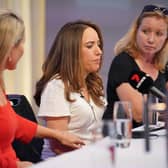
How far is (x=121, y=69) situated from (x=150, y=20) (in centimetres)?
32

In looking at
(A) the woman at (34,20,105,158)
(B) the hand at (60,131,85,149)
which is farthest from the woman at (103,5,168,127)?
(B) the hand at (60,131,85,149)

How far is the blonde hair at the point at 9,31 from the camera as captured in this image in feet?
6.70

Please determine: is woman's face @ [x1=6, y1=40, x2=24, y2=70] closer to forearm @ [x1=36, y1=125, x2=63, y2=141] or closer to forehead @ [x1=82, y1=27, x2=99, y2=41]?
forearm @ [x1=36, y1=125, x2=63, y2=141]

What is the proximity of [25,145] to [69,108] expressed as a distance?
0.33 metres

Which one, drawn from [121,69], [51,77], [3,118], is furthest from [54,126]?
[121,69]

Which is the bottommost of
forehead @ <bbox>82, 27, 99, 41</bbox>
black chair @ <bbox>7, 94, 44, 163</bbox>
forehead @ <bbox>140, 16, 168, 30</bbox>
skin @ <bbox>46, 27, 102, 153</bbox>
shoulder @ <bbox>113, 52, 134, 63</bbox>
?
black chair @ <bbox>7, 94, 44, 163</bbox>

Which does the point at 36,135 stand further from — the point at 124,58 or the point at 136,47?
the point at 136,47

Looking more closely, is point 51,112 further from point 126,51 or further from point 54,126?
point 126,51

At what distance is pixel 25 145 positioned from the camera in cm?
249

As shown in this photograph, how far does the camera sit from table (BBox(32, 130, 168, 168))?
152 cm

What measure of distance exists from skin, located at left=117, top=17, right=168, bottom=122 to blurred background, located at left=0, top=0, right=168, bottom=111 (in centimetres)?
72

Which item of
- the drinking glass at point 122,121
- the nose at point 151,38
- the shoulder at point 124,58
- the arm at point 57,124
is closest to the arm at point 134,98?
the shoulder at point 124,58

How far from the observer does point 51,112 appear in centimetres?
234

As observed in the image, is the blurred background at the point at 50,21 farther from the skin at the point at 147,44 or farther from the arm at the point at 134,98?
the arm at the point at 134,98
